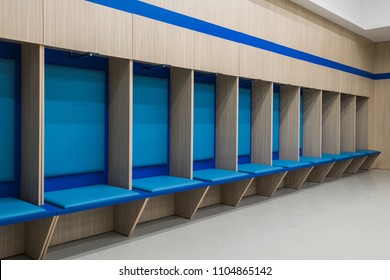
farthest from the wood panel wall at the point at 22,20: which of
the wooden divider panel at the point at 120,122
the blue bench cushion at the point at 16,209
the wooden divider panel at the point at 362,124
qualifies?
the wooden divider panel at the point at 362,124

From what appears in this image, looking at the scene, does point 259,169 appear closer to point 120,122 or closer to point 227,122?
point 227,122

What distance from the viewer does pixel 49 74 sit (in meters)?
3.49

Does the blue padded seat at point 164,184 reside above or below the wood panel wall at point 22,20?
below

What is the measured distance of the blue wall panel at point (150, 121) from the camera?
4.28 meters

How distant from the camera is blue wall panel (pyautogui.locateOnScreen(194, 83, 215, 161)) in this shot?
507 cm

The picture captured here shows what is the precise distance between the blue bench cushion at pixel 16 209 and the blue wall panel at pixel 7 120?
27cm

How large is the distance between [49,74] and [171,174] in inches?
74.6

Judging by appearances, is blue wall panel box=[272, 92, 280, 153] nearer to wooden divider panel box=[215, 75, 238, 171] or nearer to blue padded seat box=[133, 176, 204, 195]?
wooden divider panel box=[215, 75, 238, 171]

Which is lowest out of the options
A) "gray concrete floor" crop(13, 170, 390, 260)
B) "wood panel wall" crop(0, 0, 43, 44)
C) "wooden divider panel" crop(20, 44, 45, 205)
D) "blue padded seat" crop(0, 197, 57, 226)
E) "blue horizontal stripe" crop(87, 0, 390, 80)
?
"gray concrete floor" crop(13, 170, 390, 260)

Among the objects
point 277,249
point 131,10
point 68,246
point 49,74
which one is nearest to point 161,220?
point 68,246

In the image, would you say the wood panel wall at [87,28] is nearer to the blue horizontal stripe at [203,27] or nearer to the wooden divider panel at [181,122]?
the blue horizontal stripe at [203,27]

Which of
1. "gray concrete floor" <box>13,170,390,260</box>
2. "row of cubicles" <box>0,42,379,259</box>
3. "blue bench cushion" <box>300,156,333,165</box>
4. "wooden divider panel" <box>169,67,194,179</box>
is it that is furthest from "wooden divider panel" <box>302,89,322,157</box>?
"wooden divider panel" <box>169,67,194,179</box>

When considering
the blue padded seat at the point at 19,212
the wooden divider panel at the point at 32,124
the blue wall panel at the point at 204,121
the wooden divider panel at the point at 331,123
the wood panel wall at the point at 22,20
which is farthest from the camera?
the wooden divider panel at the point at 331,123

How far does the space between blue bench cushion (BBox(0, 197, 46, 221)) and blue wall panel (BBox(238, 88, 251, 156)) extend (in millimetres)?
3505
